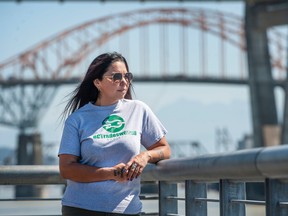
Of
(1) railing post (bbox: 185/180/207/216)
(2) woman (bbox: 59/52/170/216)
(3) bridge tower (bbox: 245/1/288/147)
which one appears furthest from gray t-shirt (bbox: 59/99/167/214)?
(3) bridge tower (bbox: 245/1/288/147)

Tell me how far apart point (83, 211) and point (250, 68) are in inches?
2066

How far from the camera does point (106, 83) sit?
4.01 m

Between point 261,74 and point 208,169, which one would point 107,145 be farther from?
point 261,74

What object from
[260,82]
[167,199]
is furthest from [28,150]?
[167,199]

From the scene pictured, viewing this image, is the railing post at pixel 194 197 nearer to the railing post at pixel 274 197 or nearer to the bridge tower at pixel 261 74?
the railing post at pixel 274 197

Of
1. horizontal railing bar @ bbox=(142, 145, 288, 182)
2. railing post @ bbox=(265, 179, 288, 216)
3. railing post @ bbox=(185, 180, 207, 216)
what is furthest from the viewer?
railing post @ bbox=(185, 180, 207, 216)

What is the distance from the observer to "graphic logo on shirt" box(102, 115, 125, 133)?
3.89 meters

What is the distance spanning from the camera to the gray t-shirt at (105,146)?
150 inches

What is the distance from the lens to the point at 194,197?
4.23m

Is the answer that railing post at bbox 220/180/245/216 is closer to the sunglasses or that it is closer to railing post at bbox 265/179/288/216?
railing post at bbox 265/179/288/216

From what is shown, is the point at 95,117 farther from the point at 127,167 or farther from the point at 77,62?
the point at 77,62

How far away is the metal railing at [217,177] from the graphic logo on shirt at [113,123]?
34 cm

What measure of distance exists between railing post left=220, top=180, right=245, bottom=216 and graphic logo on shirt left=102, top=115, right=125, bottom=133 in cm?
48

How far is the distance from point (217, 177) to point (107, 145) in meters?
0.47
